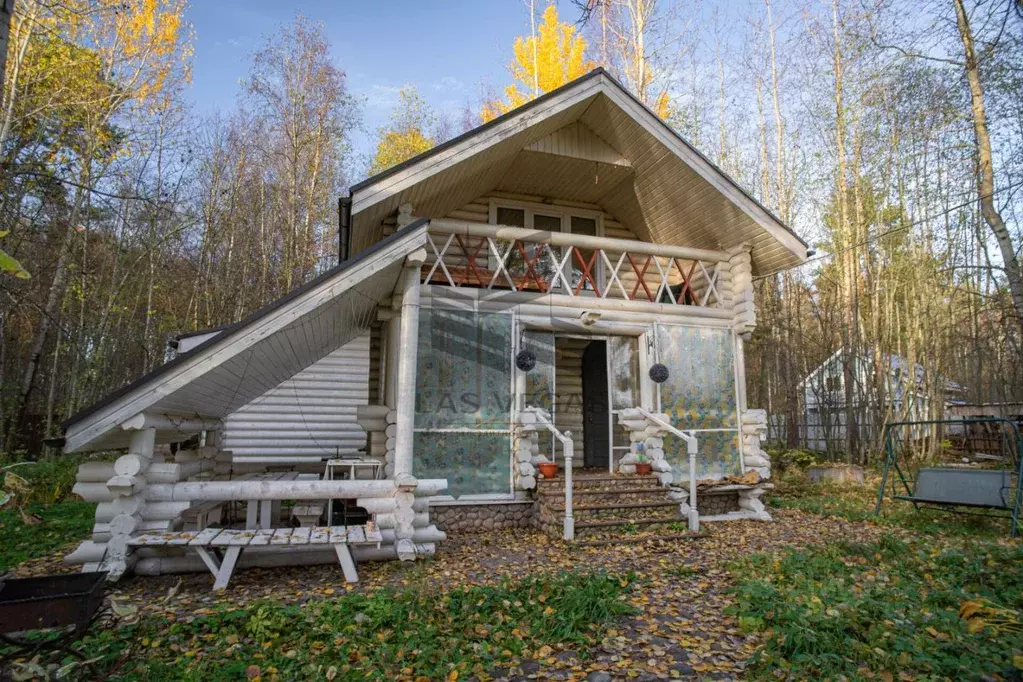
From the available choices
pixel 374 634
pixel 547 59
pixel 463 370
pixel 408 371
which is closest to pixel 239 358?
pixel 408 371

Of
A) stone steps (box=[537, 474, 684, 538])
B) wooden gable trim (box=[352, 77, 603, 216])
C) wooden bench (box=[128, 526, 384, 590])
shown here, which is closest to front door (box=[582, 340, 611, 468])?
stone steps (box=[537, 474, 684, 538])

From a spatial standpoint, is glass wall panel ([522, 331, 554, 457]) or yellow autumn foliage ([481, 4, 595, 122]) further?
yellow autumn foliage ([481, 4, 595, 122])

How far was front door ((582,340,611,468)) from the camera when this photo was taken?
11.9 m

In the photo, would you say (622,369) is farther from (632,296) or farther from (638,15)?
(638,15)

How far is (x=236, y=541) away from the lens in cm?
527

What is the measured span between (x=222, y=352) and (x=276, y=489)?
1.54 metres

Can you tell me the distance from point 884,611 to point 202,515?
7212 millimetres

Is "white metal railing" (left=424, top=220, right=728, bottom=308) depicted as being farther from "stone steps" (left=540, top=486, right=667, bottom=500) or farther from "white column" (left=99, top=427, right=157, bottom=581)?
"white column" (left=99, top=427, right=157, bottom=581)

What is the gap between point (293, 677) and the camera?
3703 mm

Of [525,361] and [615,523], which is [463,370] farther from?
[615,523]

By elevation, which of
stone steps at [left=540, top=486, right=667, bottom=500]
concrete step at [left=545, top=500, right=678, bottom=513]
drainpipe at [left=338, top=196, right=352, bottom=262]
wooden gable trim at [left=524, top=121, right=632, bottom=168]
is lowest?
concrete step at [left=545, top=500, right=678, bottom=513]

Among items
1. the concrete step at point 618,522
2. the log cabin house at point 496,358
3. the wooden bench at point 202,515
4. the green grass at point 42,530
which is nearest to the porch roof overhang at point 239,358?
the log cabin house at point 496,358

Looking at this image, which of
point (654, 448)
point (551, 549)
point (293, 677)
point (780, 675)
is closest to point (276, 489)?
point (293, 677)

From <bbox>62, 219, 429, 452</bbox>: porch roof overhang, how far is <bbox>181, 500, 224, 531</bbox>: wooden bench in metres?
0.92
